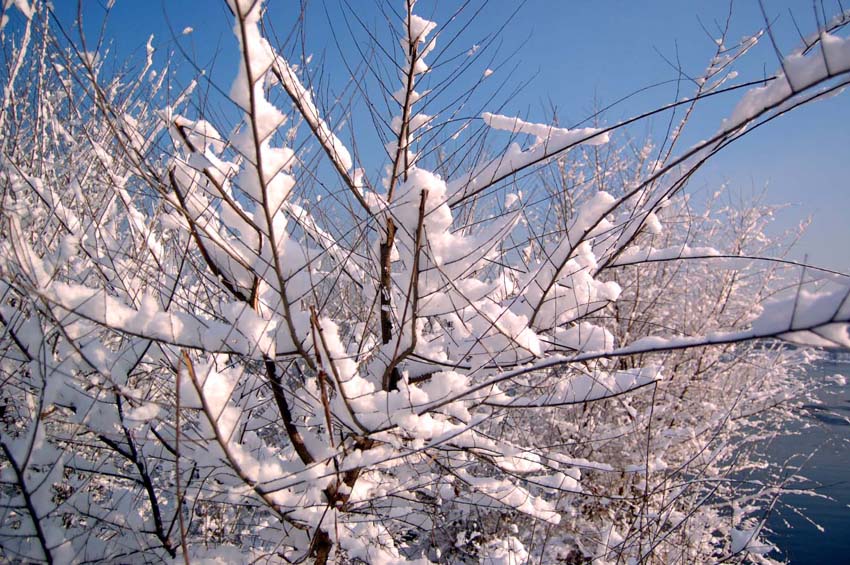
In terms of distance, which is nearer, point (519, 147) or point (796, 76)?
point (796, 76)

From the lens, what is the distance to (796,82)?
941 millimetres

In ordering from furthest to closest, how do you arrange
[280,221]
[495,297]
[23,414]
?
[23,414], [495,297], [280,221]

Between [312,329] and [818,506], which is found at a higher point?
[312,329]

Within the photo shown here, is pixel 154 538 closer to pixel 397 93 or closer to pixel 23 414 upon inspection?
pixel 23 414

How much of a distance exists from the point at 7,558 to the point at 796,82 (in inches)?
110

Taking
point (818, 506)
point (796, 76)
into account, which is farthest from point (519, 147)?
point (818, 506)

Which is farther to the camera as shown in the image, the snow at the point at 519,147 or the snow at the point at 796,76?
the snow at the point at 519,147

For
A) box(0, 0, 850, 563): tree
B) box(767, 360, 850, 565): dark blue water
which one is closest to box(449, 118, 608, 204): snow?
box(0, 0, 850, 563): tree

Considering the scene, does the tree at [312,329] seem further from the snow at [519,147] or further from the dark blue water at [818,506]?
the dark blue water at [818,506]

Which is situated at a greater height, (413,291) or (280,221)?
(280,221)

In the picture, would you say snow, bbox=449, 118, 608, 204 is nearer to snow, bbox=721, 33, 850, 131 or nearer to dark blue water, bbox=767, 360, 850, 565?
snow, bbox=721, 33, 850, 131

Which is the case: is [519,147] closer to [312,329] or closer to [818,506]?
[312,329]

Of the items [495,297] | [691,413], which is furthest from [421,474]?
[691,413]

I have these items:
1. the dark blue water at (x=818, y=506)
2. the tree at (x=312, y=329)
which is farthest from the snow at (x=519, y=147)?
the dark blue water at (x=818, y=506)
